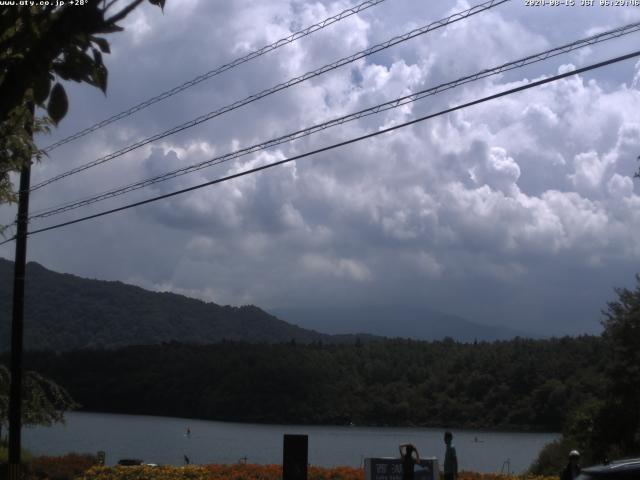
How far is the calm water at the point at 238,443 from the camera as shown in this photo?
134 ft

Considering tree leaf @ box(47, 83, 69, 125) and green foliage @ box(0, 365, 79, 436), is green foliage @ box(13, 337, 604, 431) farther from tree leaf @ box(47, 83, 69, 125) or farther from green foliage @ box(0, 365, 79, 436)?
tree leaf @ box(47, 83, 69, 125)

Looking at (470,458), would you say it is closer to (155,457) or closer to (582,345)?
(155,457)

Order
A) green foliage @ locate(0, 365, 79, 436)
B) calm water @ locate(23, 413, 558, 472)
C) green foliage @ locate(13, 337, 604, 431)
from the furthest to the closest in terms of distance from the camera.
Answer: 1. green foliage @ locate(13, 337, 604, 431)
2. calm water @ locate(23, 413, 558, 472)
3. green foliage @ locate(0, 365, 79, 436)

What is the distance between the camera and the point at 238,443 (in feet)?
181

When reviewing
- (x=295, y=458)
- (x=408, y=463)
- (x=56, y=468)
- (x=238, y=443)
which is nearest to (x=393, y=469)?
(x=408, y=463)

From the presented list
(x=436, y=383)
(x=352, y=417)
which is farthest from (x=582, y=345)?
(x=352, y=417)

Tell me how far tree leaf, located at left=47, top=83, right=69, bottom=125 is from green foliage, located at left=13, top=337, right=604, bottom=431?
66.0 metres

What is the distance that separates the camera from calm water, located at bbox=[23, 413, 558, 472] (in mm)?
40906

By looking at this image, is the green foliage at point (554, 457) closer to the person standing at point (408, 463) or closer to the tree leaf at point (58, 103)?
the person standing at point (408, 463)

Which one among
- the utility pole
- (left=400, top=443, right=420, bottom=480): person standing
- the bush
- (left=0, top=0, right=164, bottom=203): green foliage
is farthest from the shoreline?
(left=0, top=0, right=164, bottom=203): green foliage

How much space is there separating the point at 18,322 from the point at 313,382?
240 ft

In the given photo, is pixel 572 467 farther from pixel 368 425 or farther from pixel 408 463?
pixel 368 425

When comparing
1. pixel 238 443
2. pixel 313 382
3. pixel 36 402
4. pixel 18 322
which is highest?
pixel 18 322

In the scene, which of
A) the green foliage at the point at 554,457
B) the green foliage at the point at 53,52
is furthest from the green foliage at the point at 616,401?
the green foliage at the point at 53,52
